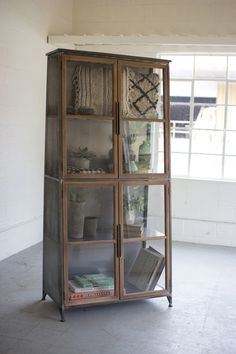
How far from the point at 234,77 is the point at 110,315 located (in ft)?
12.0

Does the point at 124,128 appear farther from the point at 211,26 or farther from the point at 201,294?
the point at 211,26

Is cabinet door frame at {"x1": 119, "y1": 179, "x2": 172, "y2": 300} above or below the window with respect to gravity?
below

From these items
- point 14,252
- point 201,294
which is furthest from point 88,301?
point 14,252

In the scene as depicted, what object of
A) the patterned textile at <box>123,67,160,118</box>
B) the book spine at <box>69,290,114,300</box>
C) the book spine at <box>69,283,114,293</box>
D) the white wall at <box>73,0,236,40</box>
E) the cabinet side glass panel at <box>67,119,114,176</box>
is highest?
the white wall at <box>73,0,236,40</box>

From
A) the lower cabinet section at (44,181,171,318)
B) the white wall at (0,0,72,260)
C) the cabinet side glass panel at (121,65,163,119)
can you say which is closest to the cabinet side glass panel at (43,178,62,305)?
the lower cabinet section at (44,181,171,318)

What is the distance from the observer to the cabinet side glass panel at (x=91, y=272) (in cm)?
374

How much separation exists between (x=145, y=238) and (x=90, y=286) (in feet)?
1.89

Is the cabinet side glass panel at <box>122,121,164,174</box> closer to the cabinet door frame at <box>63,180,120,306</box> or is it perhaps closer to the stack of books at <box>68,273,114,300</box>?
the cabinet door frame at <box>63,180,120,306</box>

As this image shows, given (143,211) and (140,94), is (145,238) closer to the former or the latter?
(143,211)

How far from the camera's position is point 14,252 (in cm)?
540

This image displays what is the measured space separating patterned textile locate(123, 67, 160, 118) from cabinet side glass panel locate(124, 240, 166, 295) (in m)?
1.04

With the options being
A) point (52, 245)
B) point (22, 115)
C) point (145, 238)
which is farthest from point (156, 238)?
point (22, 115)

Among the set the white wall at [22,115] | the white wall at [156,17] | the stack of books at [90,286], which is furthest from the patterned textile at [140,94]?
the white wall at [156,17]

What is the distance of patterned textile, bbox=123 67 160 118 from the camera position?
152 inches
